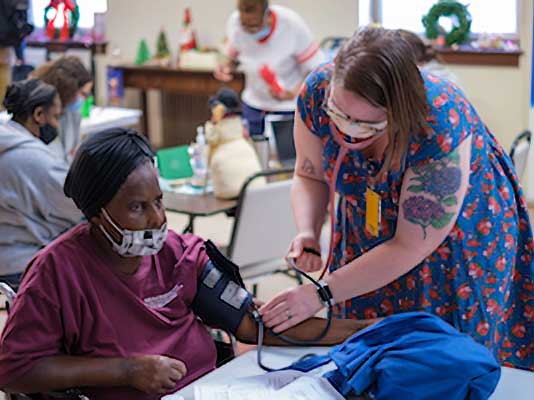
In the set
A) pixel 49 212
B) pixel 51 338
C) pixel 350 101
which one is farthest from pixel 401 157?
pixel 49 212

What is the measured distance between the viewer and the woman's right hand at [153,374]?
5.18ft

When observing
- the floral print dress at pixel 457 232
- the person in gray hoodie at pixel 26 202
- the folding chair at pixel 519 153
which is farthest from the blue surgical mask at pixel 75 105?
the floral print dress at pixel 457 232

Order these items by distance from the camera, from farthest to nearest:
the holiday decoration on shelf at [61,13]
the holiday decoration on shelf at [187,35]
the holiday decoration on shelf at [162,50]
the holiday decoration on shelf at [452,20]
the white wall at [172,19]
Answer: the holiday decoration on shelf at [162,50]
the holiday decoration on shelf at [187,35]
the white wall at [172,19]
the holiday decoration on shelf at [452,20]
the holiday decoration on shelf at [61,13]

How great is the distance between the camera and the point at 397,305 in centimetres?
192

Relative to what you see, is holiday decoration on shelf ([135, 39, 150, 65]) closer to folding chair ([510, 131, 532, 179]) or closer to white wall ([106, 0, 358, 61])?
white wall ([106, 0, 358, 61])

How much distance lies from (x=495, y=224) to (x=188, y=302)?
2.29 feet

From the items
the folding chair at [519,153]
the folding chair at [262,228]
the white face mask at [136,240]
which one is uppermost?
the white face mask at [136,240]

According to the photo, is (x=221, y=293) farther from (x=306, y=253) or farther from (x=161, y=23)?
(x=161, y=23)

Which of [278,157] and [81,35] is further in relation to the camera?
[81,35]

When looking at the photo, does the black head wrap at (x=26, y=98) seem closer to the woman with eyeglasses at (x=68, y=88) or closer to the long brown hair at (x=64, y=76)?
the woman with eyeglasses at (x=68, y=88)

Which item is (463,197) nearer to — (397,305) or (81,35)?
(397,305)

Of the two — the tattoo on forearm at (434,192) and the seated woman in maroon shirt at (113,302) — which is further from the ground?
the tattoo on forearm at (434,192)

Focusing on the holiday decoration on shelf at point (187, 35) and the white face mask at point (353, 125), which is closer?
the white face mask at point (353, 125)

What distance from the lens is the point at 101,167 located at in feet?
5.41
